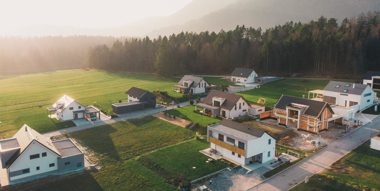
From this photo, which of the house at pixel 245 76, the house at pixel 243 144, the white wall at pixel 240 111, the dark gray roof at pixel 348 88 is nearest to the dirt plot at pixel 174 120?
the white wall at pixel 240 111

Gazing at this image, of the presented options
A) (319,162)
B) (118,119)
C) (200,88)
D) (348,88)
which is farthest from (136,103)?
(348,88)

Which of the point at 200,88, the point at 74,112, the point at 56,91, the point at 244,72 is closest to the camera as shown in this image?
the point at 74,112

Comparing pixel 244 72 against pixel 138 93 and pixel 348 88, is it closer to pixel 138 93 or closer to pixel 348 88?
pixel 348 88

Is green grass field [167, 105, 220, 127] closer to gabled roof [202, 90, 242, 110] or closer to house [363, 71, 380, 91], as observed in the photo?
gabled roof [202, 90, 242, 110]

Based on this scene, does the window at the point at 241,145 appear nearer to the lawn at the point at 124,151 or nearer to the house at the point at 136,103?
the lawn at the point at 124,151

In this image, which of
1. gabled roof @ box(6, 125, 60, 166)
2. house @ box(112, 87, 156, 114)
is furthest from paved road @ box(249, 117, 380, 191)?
house @ box(112, 87, 156, 114)

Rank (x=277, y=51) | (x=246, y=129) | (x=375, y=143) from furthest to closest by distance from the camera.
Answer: (x=277, y=51), (x=375, y=143), (x=246, y=129)
